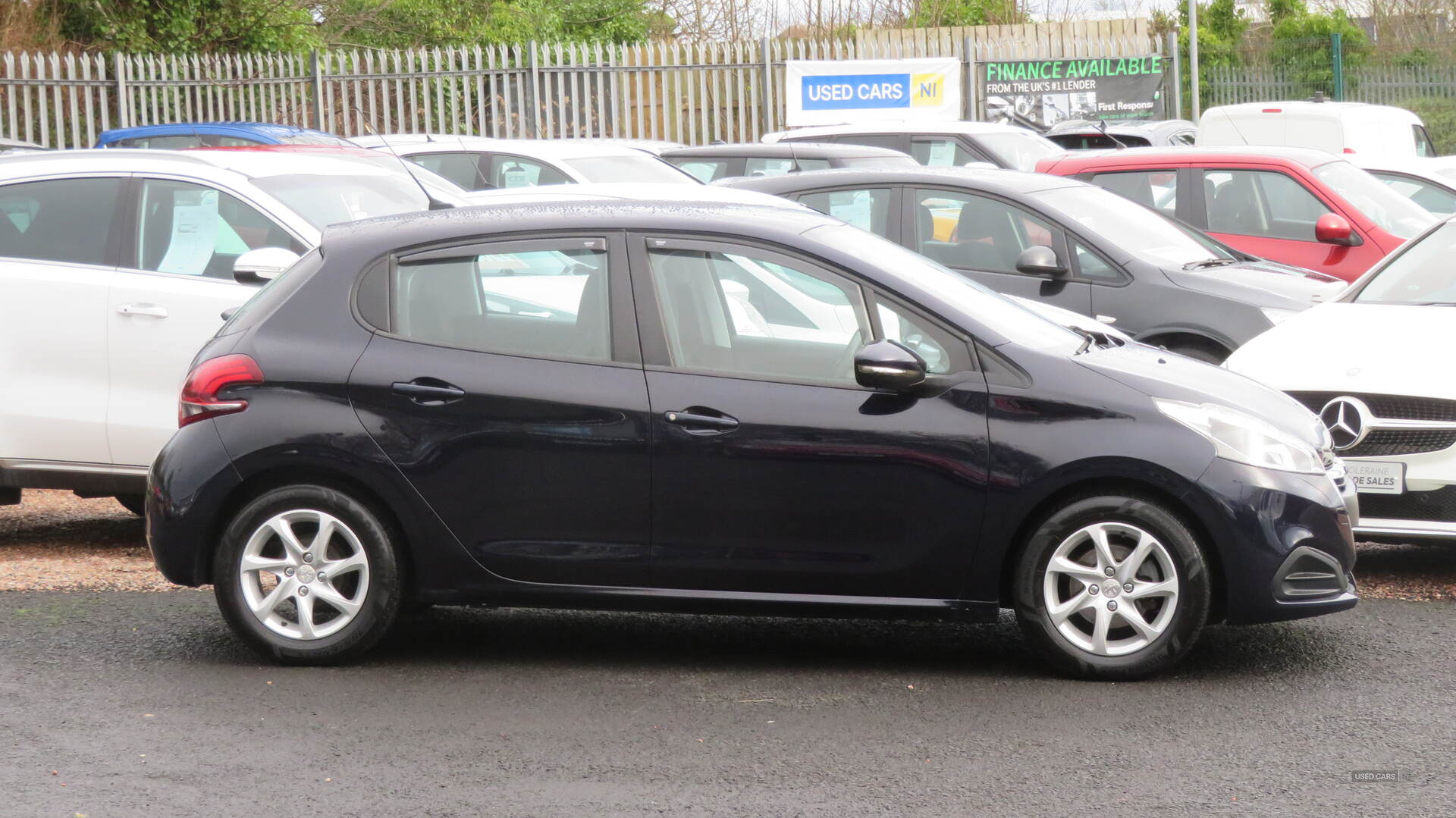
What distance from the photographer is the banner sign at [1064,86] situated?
79.5 ft

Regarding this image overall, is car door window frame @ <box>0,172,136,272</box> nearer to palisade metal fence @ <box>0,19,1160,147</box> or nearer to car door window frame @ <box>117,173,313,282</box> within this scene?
car door window frame @ <box>117,173,313,282</box>

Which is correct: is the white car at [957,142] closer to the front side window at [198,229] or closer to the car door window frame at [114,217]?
the front side window at [198,229]

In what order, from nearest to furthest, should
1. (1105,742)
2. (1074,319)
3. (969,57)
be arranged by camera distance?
(1105,742) < (1074,319) < (969,57)

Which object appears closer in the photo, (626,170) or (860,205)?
(860,205)

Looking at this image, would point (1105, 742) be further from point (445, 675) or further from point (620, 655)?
point (445, 675)

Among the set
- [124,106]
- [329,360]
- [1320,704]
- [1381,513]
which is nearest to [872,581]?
[1320,704]

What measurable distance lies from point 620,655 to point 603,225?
153 centimetres

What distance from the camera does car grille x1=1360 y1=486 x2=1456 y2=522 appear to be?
6.57m

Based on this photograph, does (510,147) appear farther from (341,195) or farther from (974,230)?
(341,195)

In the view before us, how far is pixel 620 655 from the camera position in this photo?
5988 millimetres

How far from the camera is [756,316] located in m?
5.66

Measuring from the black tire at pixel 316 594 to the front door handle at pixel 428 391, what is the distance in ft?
1.36

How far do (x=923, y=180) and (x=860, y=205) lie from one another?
16.9 inches

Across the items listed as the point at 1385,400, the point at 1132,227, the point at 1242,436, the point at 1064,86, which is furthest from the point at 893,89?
the point at 1242,436
